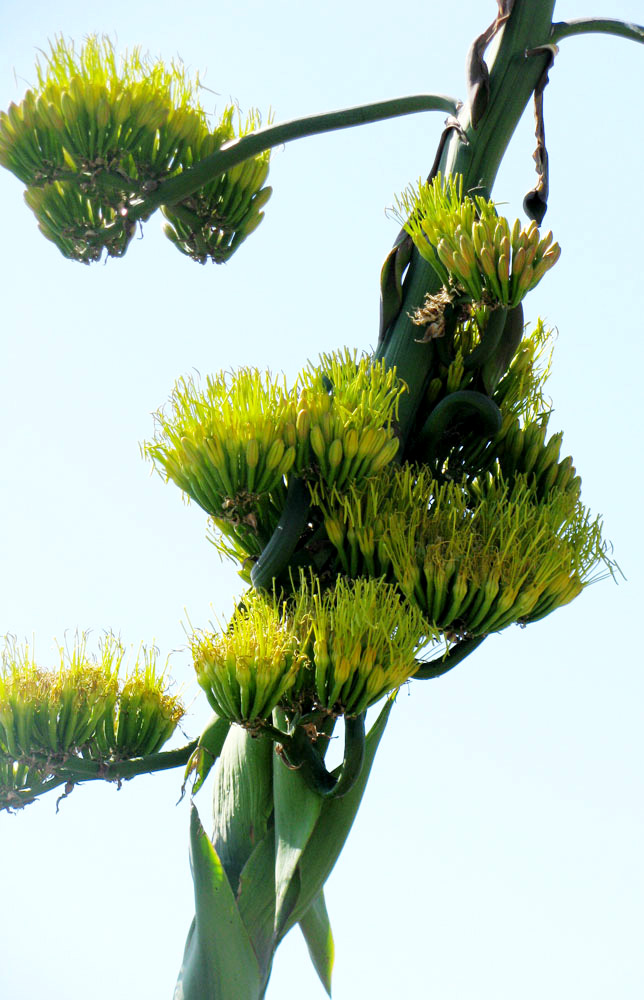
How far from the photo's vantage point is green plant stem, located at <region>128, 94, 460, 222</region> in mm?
1517

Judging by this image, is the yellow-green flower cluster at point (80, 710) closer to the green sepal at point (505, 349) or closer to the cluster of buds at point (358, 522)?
the cluster of buds at point (358, 522)

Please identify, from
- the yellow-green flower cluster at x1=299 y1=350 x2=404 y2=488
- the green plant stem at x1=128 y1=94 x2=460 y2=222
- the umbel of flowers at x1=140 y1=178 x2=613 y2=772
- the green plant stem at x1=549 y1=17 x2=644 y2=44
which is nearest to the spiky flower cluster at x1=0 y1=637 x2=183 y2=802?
the umbel of flowers at x1=140 y1=178 x2=613 y2=772

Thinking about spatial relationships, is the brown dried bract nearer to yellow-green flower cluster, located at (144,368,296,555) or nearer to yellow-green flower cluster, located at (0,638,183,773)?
yellow-green flower cluster, located at (144,368,296,555)

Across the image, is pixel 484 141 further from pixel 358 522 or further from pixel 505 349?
pixel 358 522

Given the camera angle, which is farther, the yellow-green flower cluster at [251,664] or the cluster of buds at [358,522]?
the cluster of buds at [358,522]

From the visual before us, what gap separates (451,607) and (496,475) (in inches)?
9.9

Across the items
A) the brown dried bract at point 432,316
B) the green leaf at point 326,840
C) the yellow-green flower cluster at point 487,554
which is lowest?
the green leaf at point 326,840

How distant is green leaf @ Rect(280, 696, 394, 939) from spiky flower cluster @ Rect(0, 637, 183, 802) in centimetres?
28

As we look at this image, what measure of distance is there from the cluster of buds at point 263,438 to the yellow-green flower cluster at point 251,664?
0.16 meters

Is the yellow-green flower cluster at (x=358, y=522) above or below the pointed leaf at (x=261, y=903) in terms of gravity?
above

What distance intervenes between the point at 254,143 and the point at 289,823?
2.93 ft

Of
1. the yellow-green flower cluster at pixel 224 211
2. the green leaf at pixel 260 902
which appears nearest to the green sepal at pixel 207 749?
the green leaf at pixel 260 902

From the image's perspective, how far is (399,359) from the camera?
1.50 metres

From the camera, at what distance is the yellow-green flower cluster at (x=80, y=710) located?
1399 millimetres
